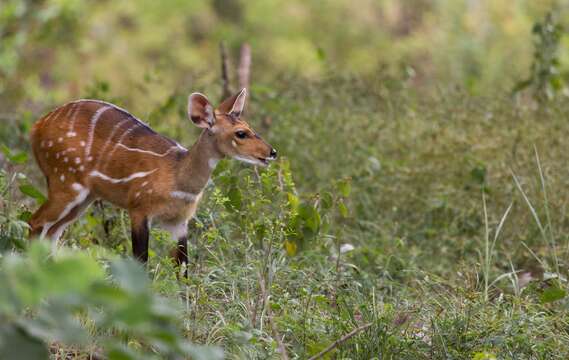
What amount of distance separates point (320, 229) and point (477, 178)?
1.37m

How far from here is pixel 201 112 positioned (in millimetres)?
5164

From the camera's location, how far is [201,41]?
20.5 metres

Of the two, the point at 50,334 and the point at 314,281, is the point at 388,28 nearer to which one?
the point at 314,281

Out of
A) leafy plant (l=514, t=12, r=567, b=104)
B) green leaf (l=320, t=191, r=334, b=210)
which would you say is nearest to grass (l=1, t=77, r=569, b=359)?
green leaf (l=320, t=191, r=334, b=210)

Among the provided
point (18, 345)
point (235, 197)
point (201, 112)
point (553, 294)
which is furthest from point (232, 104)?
point (18, 345)

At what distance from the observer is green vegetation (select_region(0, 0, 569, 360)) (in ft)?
9.86

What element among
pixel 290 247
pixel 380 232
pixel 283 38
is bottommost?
pixel 283 38

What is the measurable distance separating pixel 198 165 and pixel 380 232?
1.79 meters

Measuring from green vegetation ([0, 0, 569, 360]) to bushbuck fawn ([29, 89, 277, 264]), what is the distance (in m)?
0.13

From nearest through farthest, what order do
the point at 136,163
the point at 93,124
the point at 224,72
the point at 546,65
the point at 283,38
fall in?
1. the point at 136,163
2. the point at 93,124
3. the point at 224,72
4. the point at 546,65
5. the point at 283,38

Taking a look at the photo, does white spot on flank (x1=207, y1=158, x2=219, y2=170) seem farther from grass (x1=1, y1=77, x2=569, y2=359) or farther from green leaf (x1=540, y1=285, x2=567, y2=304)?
green leaf (x1=540, y1=285, x2=567, y2=304)

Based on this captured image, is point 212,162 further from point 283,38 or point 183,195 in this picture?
point 283,38

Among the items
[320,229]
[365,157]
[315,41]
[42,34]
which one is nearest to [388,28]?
[315,41]

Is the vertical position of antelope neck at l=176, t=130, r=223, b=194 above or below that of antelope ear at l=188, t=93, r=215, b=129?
below
